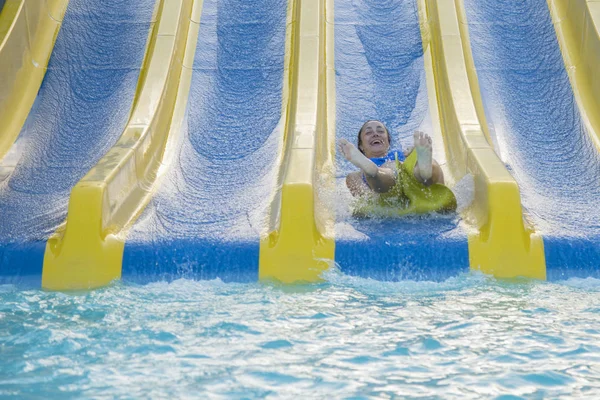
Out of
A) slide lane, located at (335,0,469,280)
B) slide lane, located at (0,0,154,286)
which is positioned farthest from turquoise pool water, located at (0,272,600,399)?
slide lane, located at (0,0,154,286)

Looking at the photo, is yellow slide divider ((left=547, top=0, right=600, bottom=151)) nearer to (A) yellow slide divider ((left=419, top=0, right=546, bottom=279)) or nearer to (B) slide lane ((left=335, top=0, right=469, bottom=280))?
Answer: (A) yellow slide divider ((left=419, top=0, right=546, bottom=279))

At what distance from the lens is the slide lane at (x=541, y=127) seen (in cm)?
367

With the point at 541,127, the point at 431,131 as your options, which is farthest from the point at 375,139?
the point at 541,127

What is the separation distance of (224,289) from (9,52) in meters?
2.75

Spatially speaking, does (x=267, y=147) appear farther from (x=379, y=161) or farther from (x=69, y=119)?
(x=69, y=119)

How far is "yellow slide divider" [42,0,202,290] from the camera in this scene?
3.60 m

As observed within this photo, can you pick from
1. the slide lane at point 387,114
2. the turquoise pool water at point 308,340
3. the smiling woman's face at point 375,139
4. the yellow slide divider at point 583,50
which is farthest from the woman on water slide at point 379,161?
the yellow slide divider at point 583,50

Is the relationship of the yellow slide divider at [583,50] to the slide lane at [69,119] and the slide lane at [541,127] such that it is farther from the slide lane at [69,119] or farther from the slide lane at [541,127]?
the slide lane at [69,119]

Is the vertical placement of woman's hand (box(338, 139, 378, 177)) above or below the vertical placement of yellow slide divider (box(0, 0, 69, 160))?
below

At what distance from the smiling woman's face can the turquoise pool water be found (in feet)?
3.67

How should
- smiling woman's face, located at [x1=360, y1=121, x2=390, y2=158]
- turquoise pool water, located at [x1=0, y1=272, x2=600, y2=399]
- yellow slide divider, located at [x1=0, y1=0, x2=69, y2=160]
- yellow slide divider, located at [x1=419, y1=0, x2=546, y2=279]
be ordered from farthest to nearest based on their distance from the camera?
yellow slide divider, located at [x1=0, y1=0, x2=69, y2=160]
smiling woman's face, located at [x1=360, y1=121, x2=390, y2=158]
yellow slide divider, located at [x1=419, y1=0, x2=546, y2=279]
turquoise pool water, located at [x1=0, y1=272, x2=600, y2=399]

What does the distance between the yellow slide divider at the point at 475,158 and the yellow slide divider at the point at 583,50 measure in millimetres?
628

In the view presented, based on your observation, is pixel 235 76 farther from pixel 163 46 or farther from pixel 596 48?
pixel 596 48

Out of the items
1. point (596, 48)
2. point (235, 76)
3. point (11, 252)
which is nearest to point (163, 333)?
point (11, 252)
